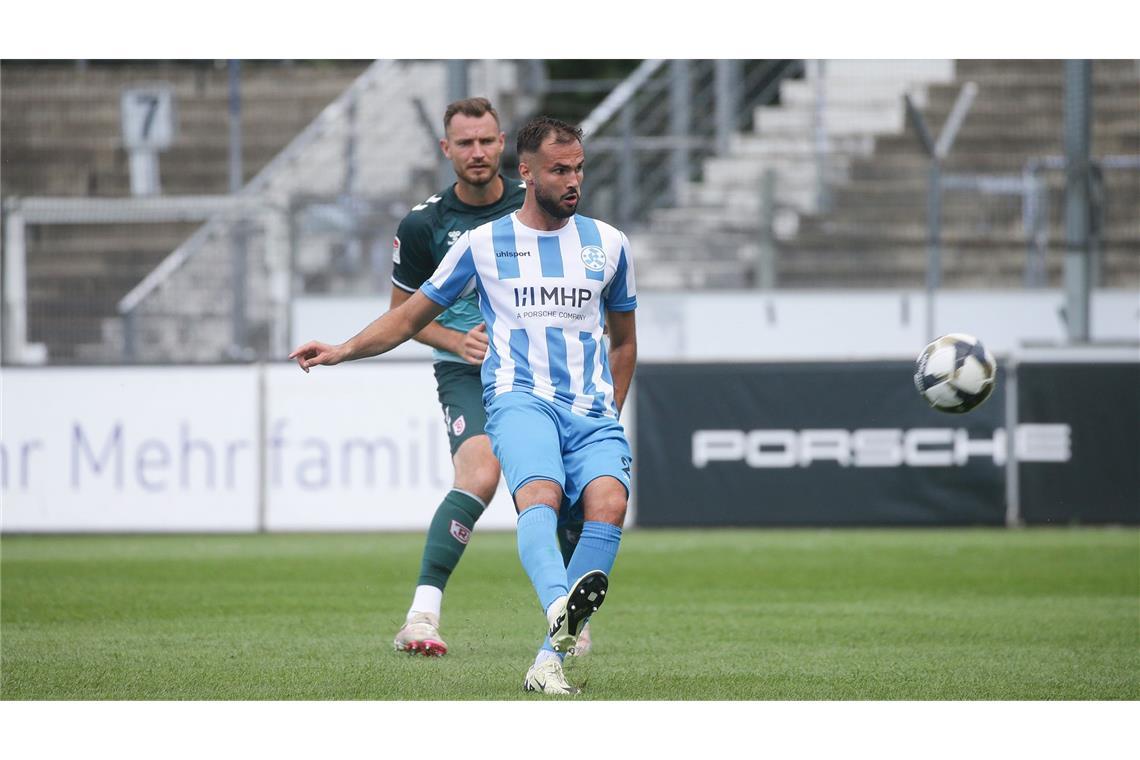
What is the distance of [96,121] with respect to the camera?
2152cm

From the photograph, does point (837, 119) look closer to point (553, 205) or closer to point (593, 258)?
point (593, 258)

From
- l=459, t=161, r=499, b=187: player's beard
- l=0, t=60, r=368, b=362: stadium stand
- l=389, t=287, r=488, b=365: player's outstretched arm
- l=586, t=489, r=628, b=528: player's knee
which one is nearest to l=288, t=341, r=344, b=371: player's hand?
l=389, t=287, r=488, b=365: player's outstretched arm

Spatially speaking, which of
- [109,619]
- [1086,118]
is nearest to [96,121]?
[1086,118]

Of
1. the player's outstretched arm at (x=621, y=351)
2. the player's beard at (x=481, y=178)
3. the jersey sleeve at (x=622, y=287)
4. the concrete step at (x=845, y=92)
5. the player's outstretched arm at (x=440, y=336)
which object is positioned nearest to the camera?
the jersey sleeve at (x=622, y=287)

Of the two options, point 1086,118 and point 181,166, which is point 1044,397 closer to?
point 1086,118

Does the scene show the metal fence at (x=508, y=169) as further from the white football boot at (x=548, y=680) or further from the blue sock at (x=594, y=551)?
the white football boot at (x=548, y=680)

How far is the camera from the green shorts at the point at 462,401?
7297 mm

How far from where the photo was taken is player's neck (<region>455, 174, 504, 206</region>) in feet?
24.0

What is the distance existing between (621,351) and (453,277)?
0.80 m

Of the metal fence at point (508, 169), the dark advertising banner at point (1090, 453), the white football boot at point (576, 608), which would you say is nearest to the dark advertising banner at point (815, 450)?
the dark advertising banner at point (1090, 453)

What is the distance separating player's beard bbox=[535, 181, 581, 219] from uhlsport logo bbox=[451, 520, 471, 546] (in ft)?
5.88

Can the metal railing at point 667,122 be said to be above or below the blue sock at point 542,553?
above

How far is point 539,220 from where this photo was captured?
6.17m

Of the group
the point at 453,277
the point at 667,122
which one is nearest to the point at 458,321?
the point at 453,277
